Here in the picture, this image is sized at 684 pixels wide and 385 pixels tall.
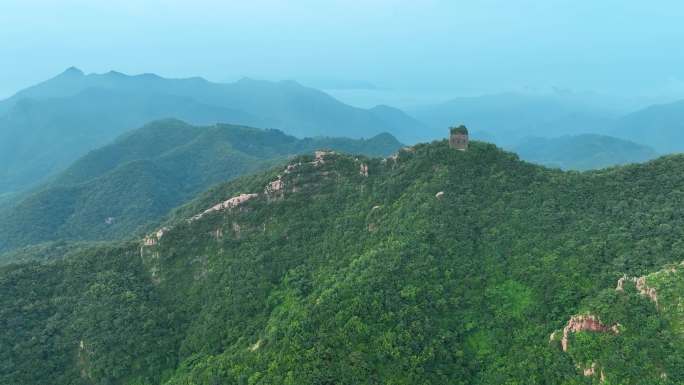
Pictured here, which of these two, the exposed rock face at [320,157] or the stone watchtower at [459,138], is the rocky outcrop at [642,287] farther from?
the exposed rock face at [320,157]

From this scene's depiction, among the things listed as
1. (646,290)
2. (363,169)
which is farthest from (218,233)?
(646,290)

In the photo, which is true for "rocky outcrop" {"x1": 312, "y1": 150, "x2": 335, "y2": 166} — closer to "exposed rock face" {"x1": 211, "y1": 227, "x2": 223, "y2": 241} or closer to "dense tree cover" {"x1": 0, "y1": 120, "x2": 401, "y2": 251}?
"exposed rock face" {"x1": 211, "y1": 227, "x2": 223, "y2": 241}

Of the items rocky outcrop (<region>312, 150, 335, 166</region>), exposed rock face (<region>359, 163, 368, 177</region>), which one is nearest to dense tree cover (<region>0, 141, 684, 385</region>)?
rocky outcrop (<region>312, 150, 335, 166</region>)

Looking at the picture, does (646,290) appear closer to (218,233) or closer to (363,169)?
(363,169)

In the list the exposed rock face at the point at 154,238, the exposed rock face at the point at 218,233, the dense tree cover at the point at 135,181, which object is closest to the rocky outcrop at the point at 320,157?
the exposed rock face at the point at 218,233

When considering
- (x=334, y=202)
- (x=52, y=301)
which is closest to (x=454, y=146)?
(x=334, y=202)
